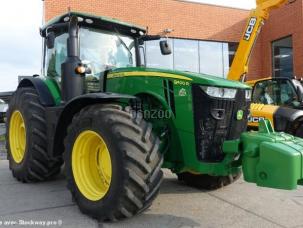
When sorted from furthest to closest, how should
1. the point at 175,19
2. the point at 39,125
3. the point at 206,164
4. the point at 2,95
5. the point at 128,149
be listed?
1. the point at 2,95
2. the point at 175,19
3. the point at 39,125
4. the point at 206,164
5. the point at 128,149

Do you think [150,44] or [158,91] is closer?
[158,91]

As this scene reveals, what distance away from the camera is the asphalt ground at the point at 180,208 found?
4.00m

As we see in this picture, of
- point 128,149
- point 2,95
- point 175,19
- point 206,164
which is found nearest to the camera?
point 128,149

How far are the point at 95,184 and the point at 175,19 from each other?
14290 mm

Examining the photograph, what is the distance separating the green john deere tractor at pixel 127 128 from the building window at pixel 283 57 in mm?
14553

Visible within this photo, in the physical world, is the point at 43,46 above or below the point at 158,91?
above

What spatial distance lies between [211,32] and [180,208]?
49.6 ft


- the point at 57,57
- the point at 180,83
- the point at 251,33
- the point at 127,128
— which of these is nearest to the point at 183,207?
the point at 127,128

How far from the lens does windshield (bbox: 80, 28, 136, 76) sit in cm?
525

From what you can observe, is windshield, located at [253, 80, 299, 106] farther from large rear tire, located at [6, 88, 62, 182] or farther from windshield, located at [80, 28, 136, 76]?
large rear tire, located at [6, 88, 62, 182]

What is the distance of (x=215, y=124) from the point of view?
13.6ft

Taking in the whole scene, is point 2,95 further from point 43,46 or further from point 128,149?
point 128,149

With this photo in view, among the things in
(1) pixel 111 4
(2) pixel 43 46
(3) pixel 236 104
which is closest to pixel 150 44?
(1) pixel 111 4

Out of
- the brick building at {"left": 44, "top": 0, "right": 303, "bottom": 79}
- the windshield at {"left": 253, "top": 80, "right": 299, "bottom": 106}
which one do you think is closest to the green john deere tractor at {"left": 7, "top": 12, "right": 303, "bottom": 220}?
the windshield at {"left": 253, "top": 80, "right": 299, "bottom": 106}
